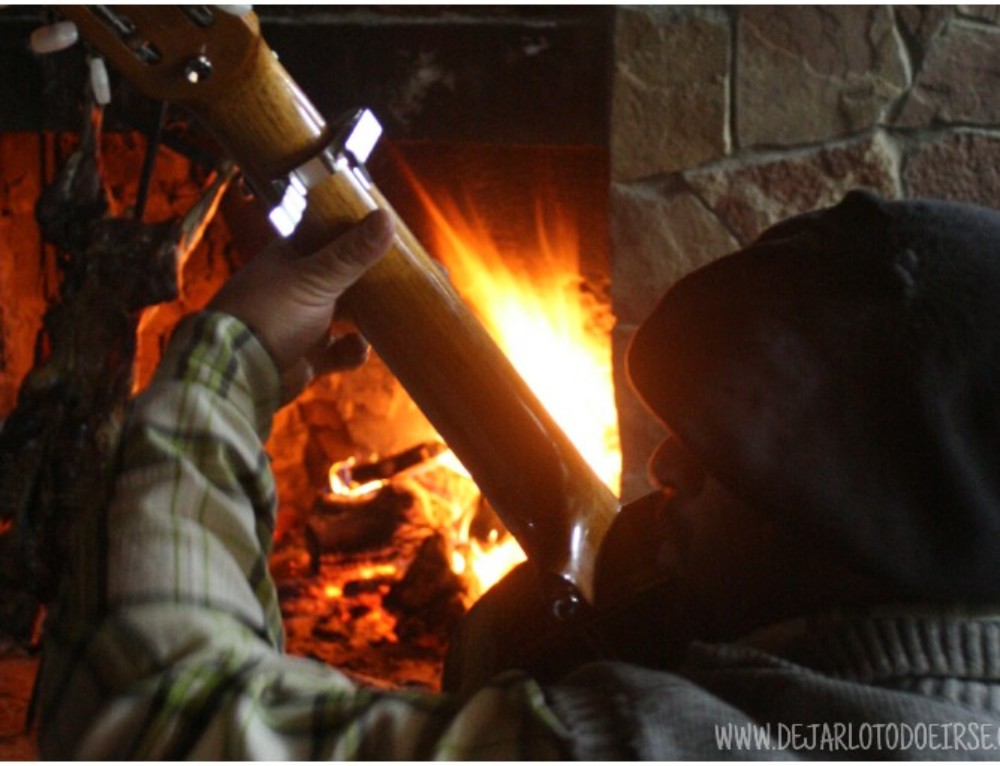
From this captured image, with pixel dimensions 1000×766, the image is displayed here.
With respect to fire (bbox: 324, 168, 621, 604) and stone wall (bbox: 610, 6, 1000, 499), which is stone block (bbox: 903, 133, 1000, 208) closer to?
stone wall (bbox: 610, 6, 1000, 499)

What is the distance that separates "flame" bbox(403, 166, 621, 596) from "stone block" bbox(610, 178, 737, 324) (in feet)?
1.20

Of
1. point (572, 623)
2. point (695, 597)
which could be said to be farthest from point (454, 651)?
point (695, 597)

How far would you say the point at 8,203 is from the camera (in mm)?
2127

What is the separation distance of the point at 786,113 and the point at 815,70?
0.07 meters

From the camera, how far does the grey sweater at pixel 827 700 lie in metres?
0.61

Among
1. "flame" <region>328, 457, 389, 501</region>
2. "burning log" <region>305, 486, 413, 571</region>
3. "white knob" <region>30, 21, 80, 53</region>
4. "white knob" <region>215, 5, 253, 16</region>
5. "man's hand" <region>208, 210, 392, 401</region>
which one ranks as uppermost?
"white knob" <region>215, 5, 253, 16</region>

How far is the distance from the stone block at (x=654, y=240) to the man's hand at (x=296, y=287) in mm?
885

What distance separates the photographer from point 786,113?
5.25ft

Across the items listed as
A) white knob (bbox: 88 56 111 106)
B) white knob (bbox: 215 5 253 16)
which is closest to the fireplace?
white knob (bbox: 88 56 111 106)

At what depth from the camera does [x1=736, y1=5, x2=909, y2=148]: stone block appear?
156 cm

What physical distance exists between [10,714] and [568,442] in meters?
1.49

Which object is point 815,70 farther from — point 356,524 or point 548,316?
point 356,524

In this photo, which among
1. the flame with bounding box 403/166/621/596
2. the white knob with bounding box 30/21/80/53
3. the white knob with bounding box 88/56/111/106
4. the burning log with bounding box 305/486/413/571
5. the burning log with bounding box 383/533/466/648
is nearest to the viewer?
the white knob with bounding box 30/21/80/53

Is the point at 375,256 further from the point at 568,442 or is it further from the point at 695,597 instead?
the point at 695,597
